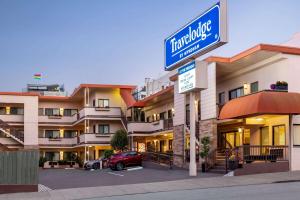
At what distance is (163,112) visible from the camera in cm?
5338

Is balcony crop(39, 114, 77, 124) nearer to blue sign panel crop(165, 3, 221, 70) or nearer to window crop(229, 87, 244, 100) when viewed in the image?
window crop(229, 87, 244, 100)

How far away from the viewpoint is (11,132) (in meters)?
59.2

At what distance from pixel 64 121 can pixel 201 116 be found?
106 ft

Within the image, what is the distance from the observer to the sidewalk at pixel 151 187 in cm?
2134

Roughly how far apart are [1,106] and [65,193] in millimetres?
43091

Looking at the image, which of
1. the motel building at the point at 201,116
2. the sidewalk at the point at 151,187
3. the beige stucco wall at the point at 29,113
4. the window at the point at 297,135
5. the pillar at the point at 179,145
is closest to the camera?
the sidewalk at the point at 151,187

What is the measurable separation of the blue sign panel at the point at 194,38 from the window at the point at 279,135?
7.44 meters

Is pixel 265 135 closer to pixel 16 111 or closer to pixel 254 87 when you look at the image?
pixel 254 87

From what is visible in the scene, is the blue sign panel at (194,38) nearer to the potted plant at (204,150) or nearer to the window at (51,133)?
the potted plant at (204,150)

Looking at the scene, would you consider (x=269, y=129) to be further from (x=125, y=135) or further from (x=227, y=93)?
(x=125, y=135)

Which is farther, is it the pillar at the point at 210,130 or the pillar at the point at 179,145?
the pillar at the point at 179,145

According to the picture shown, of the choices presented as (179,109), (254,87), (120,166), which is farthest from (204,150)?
(120,166)

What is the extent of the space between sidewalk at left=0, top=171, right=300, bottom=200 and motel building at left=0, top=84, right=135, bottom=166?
109 ft

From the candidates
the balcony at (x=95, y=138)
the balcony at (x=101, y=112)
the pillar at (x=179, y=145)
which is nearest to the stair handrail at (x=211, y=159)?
the pillar at (x=179, y=145)
